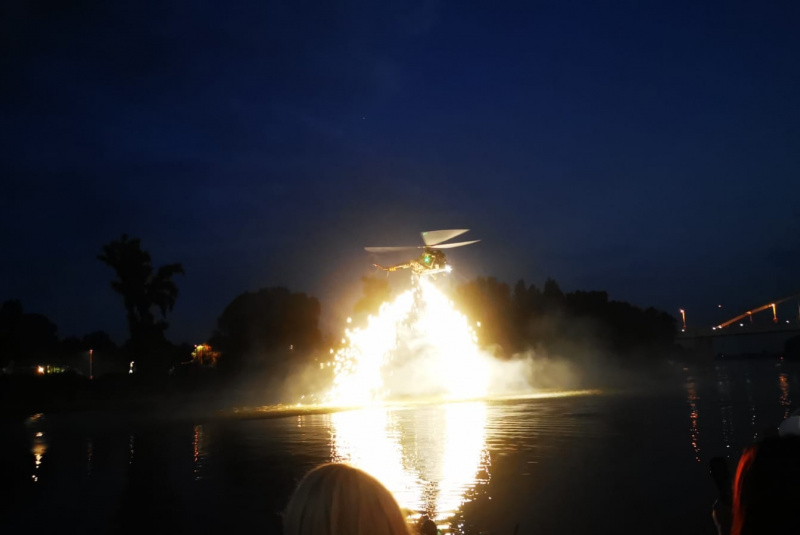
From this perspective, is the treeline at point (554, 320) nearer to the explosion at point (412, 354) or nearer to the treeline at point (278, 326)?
the treeline at point (278, 326)

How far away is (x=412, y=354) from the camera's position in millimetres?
48906

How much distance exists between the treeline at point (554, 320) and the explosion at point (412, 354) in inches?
739

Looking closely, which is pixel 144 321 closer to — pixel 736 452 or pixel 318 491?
pixel 736 452

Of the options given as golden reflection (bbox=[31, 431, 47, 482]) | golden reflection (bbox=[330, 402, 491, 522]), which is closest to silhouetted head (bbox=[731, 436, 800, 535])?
golden reflection (bbox=[330, 402, 491, 522])

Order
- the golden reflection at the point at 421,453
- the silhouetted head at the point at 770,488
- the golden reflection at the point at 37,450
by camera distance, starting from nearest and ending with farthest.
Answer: the silhouetted head at the point at 770,488, the golden reflection at the point at 421,453, the golden reflection at the point at 37,450

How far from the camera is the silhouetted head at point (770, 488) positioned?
2.13 metres

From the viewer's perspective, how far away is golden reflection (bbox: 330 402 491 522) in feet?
37.1

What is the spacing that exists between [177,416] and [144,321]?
21.9 m

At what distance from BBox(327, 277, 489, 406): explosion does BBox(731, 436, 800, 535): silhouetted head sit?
41.3 meters

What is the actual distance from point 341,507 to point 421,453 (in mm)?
14766

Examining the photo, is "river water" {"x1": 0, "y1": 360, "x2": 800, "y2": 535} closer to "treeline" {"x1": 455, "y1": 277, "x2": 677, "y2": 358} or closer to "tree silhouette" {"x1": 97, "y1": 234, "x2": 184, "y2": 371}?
"tree silhouette" {"x1": 97, "y1": 234, "x2": 184, "y2": 371}

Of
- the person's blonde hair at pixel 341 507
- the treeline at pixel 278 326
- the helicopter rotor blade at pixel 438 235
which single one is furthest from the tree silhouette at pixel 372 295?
the person's blonde hair at pixel 341 507

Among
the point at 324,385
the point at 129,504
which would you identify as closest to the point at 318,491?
the point at 129,504

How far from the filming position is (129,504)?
38.9 feet
